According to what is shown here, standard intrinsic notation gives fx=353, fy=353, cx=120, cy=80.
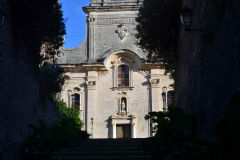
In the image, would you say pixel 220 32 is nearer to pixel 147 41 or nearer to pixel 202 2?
pixel 202 2

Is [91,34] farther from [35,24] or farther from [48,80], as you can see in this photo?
[35,24]

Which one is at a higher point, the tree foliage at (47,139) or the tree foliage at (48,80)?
the tree foliage at (48,80)

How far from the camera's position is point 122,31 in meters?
27.0

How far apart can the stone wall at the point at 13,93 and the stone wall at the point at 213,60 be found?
4.02 m

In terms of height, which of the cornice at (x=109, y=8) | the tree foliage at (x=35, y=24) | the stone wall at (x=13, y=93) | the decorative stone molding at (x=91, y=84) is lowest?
the stone wall at (x=13, y=93)

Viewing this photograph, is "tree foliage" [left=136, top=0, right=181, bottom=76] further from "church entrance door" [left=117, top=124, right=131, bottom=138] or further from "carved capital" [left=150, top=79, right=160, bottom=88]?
"church entrance door" [left=117, top=124, right=131, bottom=138]

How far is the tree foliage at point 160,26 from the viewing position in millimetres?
11898

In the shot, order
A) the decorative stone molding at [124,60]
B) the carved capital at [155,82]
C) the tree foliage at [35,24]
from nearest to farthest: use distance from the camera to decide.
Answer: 1. the tree foliage at [35,24]
2. the carved capital at [155,82]
3. the decorative stone molding at [124,60]

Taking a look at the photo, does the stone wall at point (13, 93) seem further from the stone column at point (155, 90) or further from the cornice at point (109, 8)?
the cornice at point (109, 8)

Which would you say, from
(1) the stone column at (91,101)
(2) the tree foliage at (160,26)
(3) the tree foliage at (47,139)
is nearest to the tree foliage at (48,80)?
(3) the tree foliage at (47,139)

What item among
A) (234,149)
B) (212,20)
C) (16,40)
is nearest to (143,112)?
(16,40)

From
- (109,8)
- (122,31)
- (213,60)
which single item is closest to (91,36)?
(122,31)

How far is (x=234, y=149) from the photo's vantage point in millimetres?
3947

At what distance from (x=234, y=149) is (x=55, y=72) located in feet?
31.5
